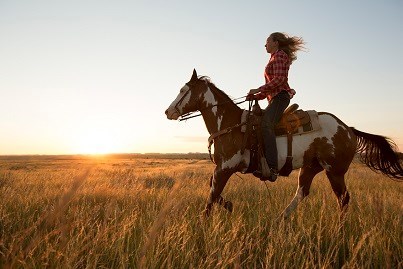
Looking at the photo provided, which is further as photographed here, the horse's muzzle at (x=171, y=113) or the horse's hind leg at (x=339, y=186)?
the horse's hind leg at (x=339, y=186)

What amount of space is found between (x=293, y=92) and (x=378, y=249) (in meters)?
3.46

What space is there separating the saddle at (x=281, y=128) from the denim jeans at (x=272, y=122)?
0.37 feet

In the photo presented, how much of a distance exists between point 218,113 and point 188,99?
0.65 m

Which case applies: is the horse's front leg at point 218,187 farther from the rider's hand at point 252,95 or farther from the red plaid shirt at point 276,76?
the red plaid shirt at point 276,76

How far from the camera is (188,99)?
6145 millimetres

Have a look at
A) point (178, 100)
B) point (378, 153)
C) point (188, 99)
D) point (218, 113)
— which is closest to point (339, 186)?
point (378, 153)

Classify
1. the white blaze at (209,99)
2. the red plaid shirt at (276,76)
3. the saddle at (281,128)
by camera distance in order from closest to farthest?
the saddle at (281,128)
the red plaid shirt at (276,76)
the white blaze at (209,99)

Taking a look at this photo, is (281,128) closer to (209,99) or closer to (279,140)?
(279,140)

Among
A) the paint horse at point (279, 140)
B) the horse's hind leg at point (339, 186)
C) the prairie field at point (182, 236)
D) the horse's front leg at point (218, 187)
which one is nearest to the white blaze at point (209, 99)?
the paint horse at point (279, 140)

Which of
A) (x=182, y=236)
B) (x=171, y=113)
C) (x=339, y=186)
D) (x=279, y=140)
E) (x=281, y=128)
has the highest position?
(x=171, y=113)

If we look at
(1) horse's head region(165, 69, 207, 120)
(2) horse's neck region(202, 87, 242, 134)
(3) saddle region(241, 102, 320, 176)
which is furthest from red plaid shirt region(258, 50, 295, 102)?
(1) horse's head region(165, 69, 207, 120)

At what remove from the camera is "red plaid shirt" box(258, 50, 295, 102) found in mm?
5984

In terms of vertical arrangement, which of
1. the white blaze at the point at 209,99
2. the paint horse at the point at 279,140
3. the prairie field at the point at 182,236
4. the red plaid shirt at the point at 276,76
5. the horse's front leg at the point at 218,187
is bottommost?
the prairie field at the point at 182,236

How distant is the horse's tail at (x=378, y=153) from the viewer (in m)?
6.67
